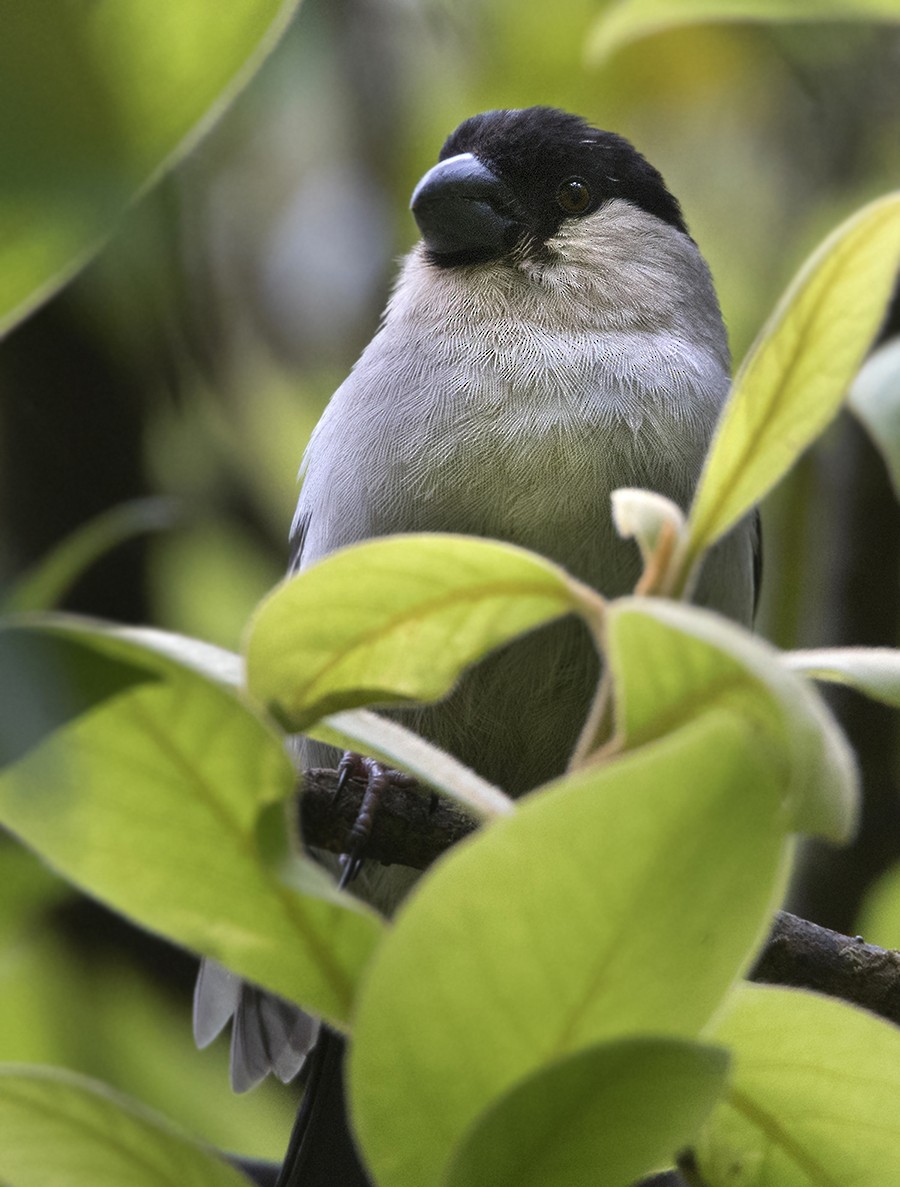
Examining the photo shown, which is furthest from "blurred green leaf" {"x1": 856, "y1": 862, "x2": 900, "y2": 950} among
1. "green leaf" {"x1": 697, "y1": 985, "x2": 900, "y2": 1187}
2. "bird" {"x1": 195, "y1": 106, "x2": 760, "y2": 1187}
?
"green leaf" {"x1": 697, "y1": 985, "x2": 900, "y2": 1187}

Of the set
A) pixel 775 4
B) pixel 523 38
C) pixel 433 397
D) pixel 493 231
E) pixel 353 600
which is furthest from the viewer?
pixel 523 38

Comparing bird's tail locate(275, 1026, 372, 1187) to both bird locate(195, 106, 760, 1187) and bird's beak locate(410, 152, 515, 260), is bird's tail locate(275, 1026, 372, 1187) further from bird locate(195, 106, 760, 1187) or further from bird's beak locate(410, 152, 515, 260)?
bird's beak locate(410, 152, 515, 260)

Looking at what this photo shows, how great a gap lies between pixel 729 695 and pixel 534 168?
228 centimetres

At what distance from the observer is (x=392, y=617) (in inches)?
31.1

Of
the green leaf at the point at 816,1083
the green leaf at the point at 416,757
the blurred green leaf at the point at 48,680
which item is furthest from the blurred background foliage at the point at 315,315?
the blurred green leaf at the point at 48,680

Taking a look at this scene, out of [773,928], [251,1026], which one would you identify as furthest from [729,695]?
[251,1026]

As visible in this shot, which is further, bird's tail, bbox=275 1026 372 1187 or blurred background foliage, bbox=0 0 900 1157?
blurred background foliage, bbox=0 0 900 1157

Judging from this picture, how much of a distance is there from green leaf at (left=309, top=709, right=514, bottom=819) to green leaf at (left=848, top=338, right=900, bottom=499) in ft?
2.73

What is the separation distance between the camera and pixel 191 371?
9.43 feet

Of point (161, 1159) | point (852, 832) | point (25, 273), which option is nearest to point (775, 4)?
point (25, 273)

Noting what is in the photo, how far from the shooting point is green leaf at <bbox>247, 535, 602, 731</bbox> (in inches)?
30.0

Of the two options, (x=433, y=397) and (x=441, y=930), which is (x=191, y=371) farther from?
(x=441, y=930)

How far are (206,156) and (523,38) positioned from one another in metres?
0.75

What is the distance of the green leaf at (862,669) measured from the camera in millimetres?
789
